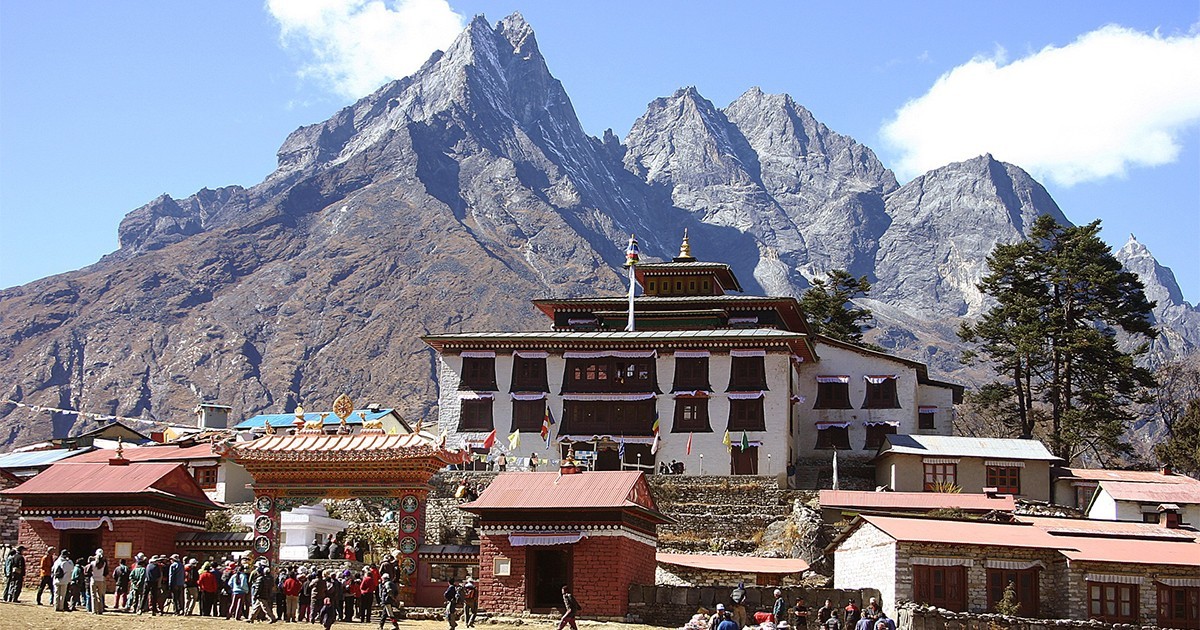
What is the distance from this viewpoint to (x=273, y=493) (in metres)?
40.5

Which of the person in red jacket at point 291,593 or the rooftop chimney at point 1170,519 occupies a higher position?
the rooftop chimney at point 1170,519

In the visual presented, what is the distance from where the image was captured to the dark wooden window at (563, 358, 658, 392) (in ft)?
213

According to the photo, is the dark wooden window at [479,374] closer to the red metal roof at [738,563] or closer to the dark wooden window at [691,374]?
the dark wooden window at [691,374]

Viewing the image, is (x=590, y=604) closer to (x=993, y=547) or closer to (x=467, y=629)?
(x=467, y=629)

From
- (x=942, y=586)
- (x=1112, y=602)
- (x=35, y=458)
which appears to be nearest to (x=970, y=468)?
(x=1112, y=602)

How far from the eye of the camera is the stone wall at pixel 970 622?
3775cm

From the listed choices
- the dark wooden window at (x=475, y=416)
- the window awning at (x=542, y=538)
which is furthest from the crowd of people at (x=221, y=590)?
the dark wooden window at (x=475, y=416)

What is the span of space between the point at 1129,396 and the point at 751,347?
22961 mm

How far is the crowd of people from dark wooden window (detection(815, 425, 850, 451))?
35.6 meters

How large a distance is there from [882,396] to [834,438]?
3117 mm

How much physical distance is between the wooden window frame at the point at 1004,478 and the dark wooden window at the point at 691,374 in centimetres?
1278

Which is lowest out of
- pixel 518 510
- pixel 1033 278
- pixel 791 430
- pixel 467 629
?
pixel 467 629

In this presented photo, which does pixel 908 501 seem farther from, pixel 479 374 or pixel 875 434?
pixel 479 374

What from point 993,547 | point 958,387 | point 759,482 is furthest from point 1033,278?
point 993,547
